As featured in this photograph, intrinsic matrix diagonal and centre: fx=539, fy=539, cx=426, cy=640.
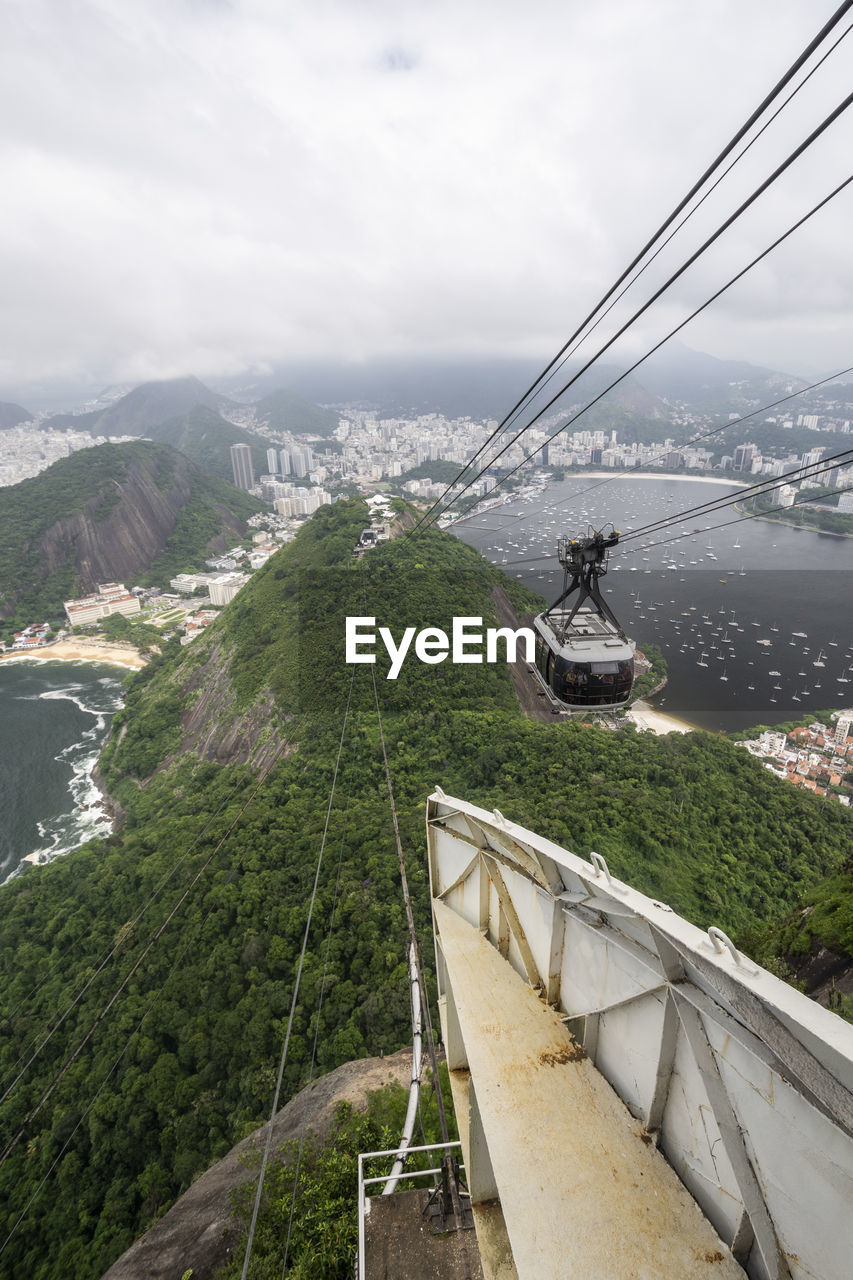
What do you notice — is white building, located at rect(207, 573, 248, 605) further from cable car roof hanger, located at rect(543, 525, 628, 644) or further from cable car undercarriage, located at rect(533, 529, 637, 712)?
cable car roof hanger, located at rect(543, 525, 628, 644)

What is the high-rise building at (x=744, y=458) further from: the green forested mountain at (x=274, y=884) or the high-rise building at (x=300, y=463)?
the green forested mountain at (x=274, y=884)

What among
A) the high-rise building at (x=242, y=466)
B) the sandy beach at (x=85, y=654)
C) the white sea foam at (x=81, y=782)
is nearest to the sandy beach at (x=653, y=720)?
the white sea foam at (x=81, y=782)

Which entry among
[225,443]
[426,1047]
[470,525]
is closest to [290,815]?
[426,1047]

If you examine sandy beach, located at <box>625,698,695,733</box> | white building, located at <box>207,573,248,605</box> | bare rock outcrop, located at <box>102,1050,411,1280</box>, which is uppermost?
white building, located at <box>207,573,248,605</box>

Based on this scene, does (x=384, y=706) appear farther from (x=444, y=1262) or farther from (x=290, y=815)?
(x=444, y=1262)

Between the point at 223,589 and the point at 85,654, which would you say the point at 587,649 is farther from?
the point at 223,589

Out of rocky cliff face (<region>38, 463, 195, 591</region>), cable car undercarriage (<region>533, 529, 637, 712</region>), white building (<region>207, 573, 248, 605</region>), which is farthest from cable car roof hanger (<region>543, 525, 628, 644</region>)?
rocky cliff face (<region>38, 463, 195, 591</region>)
